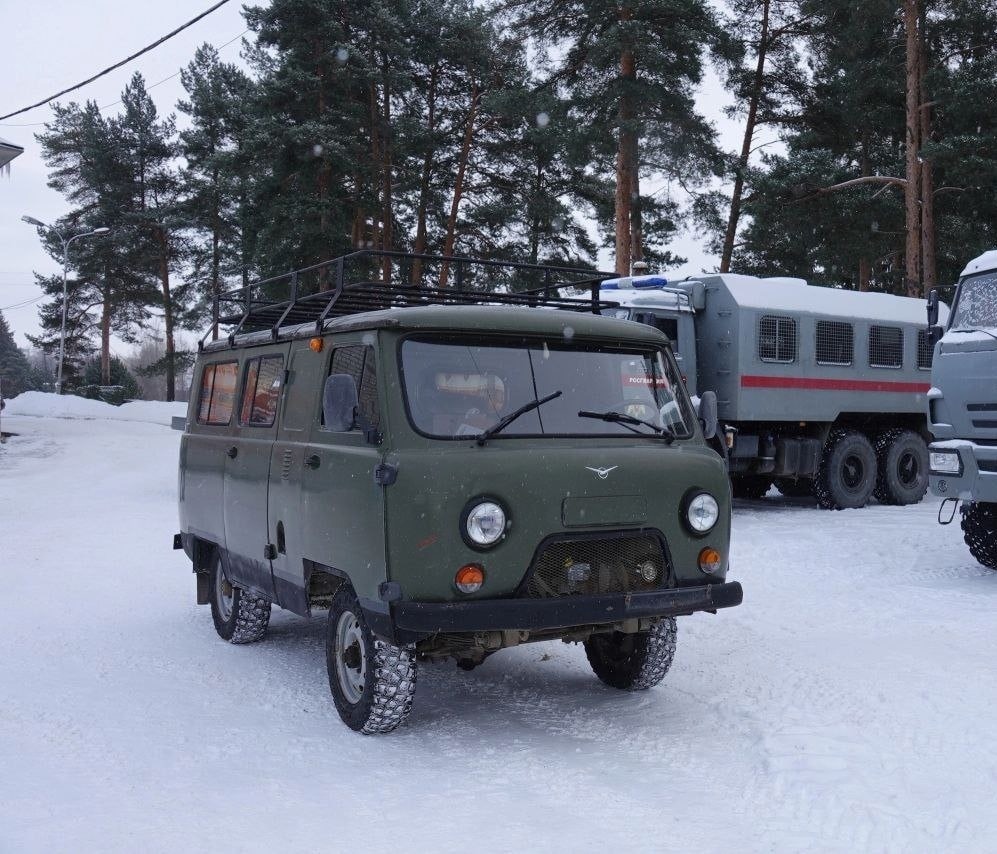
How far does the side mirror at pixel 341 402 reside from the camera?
5.23 metres

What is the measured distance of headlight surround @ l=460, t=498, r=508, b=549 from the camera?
16.5ft

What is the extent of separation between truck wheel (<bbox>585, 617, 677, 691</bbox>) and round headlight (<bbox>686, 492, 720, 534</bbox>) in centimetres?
72

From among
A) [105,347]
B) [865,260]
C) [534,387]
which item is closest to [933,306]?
[534,387]

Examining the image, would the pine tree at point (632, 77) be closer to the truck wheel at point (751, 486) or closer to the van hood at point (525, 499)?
the truck wheel at point (751, 486)

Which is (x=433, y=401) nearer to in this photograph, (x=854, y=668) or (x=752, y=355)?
(x=854, y=668)

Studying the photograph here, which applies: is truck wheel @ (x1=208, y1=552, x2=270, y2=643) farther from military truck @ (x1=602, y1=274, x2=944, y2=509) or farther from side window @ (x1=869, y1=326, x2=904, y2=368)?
side window @ (x1=869, y1=326, x2=904, y2=368)

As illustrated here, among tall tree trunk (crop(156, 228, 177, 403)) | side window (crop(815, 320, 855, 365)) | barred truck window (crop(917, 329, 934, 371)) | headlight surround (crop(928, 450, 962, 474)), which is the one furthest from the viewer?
tall tree trunk (crop(156, 228, 177, 403))

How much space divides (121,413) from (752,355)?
3141 centimetres

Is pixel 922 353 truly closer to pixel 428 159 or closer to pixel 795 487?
pixel 795 487

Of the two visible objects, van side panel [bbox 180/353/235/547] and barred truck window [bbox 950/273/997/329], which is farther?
barred truck window [bbox 950/273/997/329]

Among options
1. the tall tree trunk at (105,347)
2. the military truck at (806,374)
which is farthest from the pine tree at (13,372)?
the military truck at (806,374)

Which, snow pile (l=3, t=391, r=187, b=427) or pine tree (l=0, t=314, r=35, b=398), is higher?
pine tree (l=0, t=314, r=35, b=398)

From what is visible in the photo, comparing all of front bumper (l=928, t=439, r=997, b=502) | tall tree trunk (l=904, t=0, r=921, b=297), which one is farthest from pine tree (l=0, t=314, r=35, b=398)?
front bumper (l=928, t=439, r=997, b=502)

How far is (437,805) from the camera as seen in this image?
4516 mm
